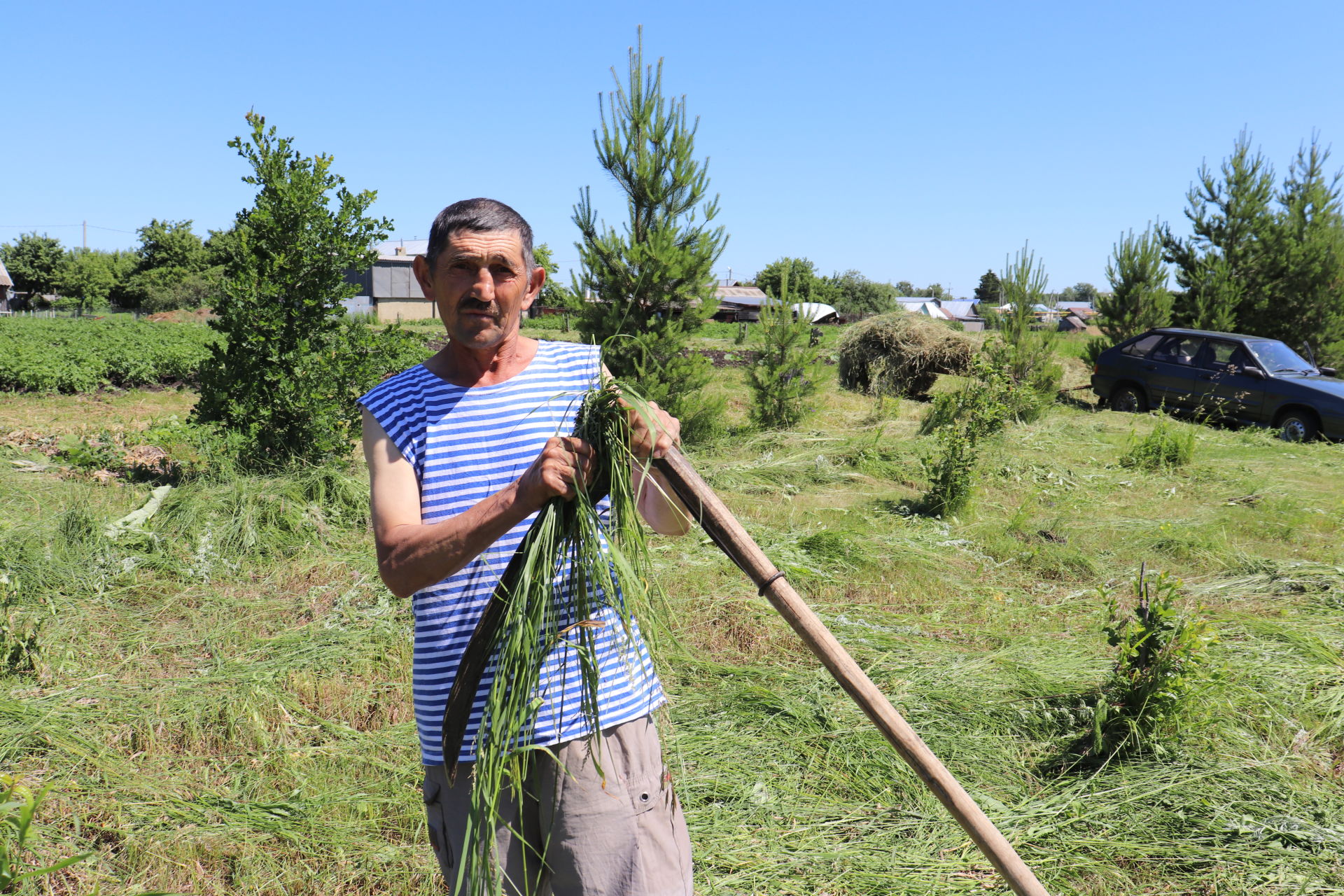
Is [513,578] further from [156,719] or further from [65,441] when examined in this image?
[65,441]

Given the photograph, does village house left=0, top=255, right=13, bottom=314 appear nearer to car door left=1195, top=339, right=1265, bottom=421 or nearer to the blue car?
the blue car

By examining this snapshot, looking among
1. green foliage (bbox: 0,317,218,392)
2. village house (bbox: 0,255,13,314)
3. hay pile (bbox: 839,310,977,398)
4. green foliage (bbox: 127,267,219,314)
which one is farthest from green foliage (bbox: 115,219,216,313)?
hay pile (bbox: 839,310,977,398)

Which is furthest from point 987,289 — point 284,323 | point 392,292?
point 284,323

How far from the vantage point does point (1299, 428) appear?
11.0 m

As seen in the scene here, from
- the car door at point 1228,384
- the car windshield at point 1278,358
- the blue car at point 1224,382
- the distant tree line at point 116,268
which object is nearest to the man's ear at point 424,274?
the blue car at point 1224,382

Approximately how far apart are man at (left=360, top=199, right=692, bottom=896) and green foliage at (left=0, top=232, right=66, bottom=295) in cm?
7077

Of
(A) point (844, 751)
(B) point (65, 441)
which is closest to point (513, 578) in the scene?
(A) point (844, 751)

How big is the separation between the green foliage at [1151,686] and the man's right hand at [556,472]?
2777mm

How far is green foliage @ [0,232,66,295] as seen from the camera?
58.9 metres

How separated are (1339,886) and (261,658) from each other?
428cm

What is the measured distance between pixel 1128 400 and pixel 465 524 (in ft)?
45.6

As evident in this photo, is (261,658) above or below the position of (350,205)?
below

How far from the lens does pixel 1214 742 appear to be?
3.43 m

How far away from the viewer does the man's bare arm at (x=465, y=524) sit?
4.63ft
